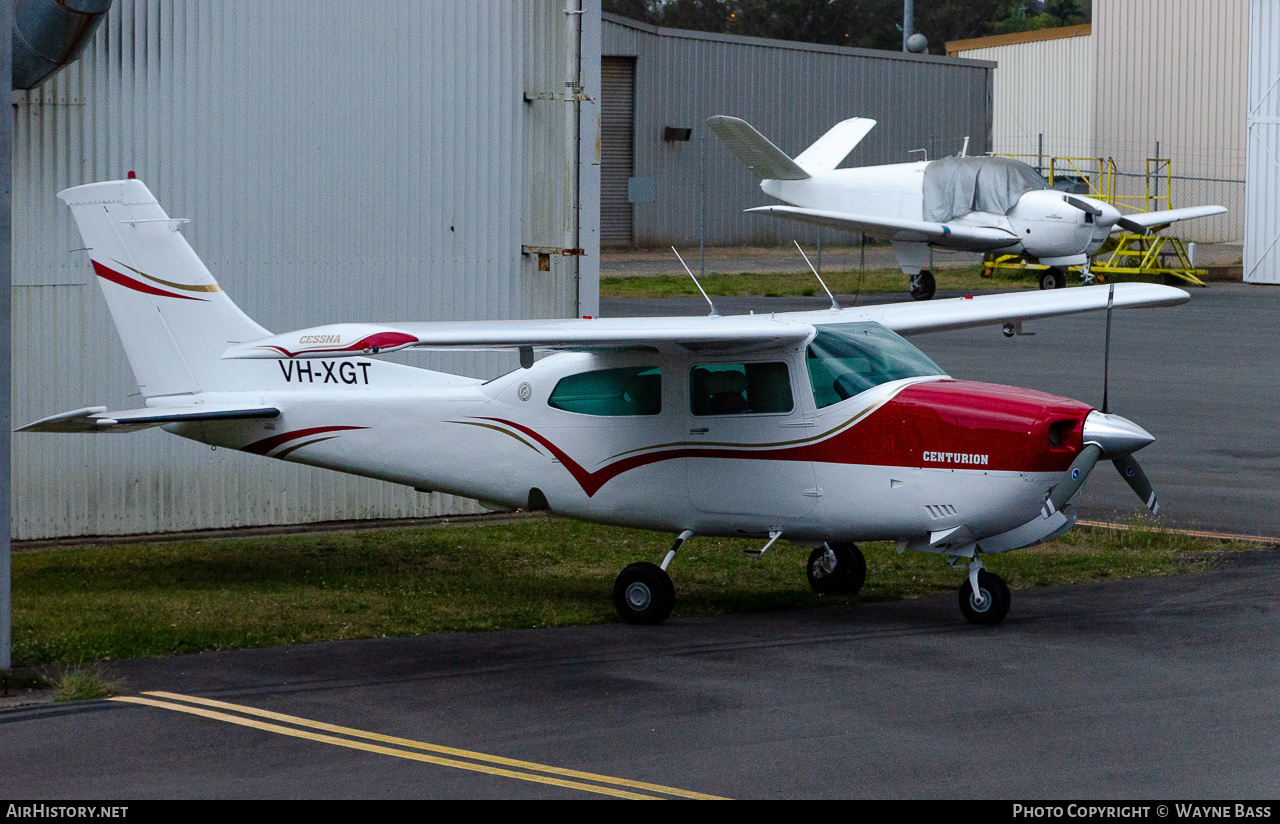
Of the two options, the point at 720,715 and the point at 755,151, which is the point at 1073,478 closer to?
the point at 720,715

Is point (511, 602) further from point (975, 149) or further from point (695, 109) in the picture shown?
point (975, 149)

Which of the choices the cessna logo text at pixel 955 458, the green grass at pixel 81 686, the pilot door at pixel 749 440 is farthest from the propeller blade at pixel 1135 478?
the green grass at pixel 81 686

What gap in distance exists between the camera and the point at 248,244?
13.2 m

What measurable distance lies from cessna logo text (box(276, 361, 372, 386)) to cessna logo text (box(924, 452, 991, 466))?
3.94 meters

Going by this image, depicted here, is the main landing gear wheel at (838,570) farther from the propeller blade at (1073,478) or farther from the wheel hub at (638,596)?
the propeller blade at (1073,478)

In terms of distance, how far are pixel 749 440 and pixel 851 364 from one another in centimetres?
79

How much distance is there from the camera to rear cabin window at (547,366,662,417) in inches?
395

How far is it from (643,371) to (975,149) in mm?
39078

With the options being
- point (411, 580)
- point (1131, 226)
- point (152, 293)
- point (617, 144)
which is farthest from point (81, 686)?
point (617, 144)

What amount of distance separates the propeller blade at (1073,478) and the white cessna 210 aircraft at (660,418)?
1 cm

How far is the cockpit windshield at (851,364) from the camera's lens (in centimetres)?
952

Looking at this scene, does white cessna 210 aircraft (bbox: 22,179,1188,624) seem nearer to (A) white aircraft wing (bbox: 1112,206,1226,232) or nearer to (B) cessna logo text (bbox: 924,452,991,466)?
(B) cessna logo text (bbox: 924,452,991,466)

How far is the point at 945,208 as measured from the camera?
102 ft

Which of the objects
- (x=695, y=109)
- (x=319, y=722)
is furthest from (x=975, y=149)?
(x=319, y=722)
